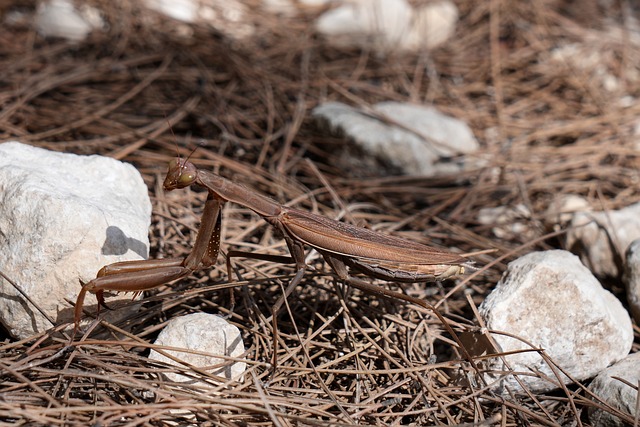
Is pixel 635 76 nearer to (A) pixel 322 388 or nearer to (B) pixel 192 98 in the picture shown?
(B) pixel 192 98

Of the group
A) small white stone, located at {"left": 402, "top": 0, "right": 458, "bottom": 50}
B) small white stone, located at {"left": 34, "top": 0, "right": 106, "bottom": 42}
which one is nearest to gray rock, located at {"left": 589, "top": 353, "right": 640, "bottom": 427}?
small white stone, located at {"left": 402, "top": 0, "right": 458, "bottom": 50}

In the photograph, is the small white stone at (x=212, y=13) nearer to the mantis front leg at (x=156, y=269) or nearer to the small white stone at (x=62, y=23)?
the small white stone at (x=62, y=23)

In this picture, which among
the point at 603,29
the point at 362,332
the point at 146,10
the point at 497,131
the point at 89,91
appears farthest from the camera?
the point at 603,29

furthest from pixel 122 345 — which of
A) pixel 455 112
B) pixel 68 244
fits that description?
pixel 455 112

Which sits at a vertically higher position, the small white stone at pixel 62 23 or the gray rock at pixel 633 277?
the small white stone at pixel 62 23

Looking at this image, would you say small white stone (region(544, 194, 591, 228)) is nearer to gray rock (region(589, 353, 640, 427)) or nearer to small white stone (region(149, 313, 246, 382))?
gray rock (region(589, 353, 640, 427))

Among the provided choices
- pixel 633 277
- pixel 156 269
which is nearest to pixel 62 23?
pixel 156 269

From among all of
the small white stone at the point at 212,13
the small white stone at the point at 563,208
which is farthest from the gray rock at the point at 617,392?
the small white stone at the point at 212,13
